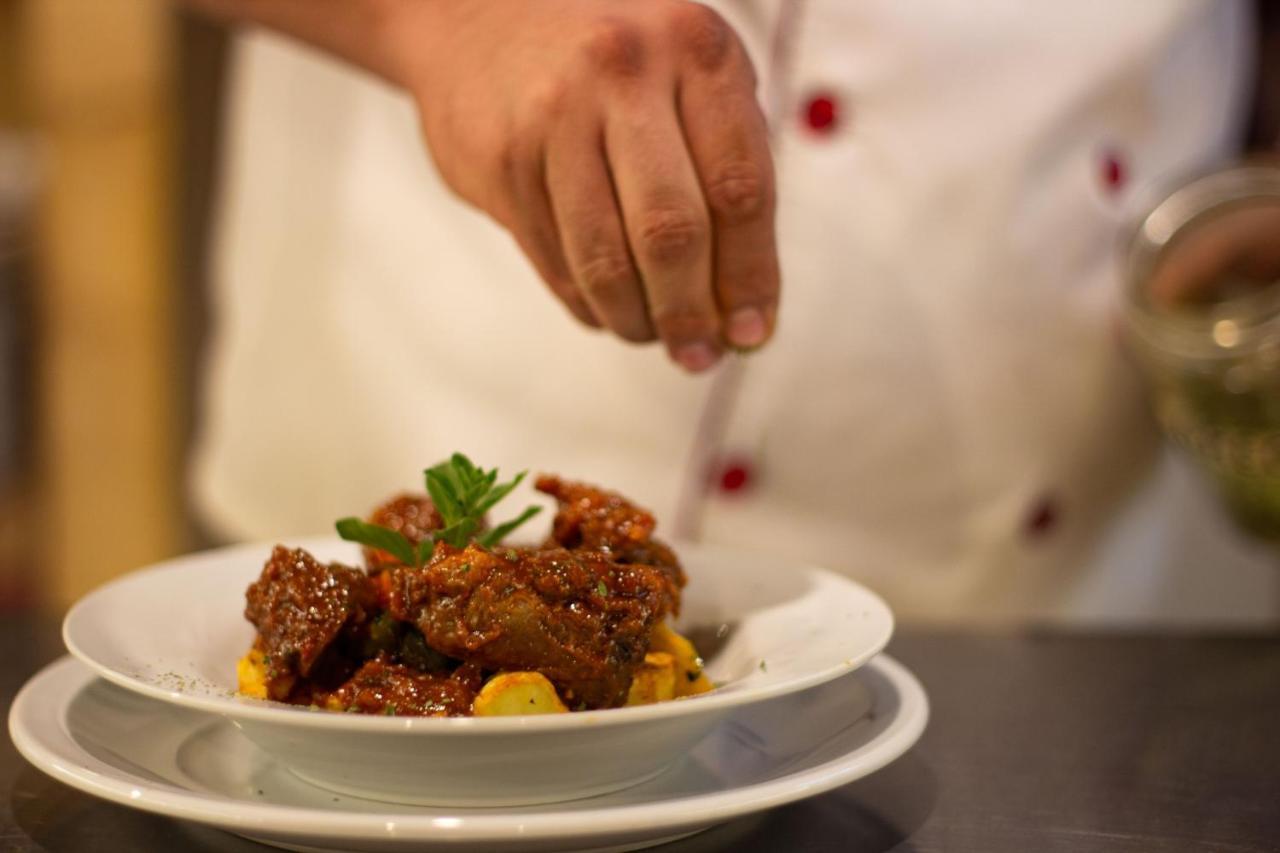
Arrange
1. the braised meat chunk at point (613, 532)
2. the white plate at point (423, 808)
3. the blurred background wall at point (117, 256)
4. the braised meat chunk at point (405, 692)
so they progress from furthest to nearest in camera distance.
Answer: the blurred background wall at point (117, 256) → the braised meat chunk at point (613, 532) → the braised meat chunk at point (405, 692) → the white plate at point (423, 808)

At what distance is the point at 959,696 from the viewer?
1.08 meters

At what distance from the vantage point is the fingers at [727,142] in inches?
32.9

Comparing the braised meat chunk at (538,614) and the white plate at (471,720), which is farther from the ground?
the braised meat chunk at (538,614)

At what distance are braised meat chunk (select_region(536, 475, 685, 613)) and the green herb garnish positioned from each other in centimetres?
3

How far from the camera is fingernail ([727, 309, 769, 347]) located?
2.98 feet

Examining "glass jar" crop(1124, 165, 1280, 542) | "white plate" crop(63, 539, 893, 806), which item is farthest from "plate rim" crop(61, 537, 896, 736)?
"glass jar" crop(1124, 165, 1280, 542)

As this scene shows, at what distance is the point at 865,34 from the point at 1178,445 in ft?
1.82

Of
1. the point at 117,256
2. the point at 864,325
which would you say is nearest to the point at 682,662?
the point at 864,325

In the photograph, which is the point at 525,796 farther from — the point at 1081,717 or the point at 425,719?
the point at 1081,717

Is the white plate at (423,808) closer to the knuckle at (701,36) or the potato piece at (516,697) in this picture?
the potato piece at (516,697)

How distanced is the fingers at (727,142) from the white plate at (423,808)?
0.30 metres

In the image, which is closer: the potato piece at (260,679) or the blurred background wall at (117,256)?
A: the potato piece at (260,679)

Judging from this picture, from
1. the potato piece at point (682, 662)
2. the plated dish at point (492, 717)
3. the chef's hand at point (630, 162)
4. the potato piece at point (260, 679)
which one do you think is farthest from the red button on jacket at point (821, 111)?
the potato piece at point (260, 679)

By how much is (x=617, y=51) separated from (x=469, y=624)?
38 centimetres
